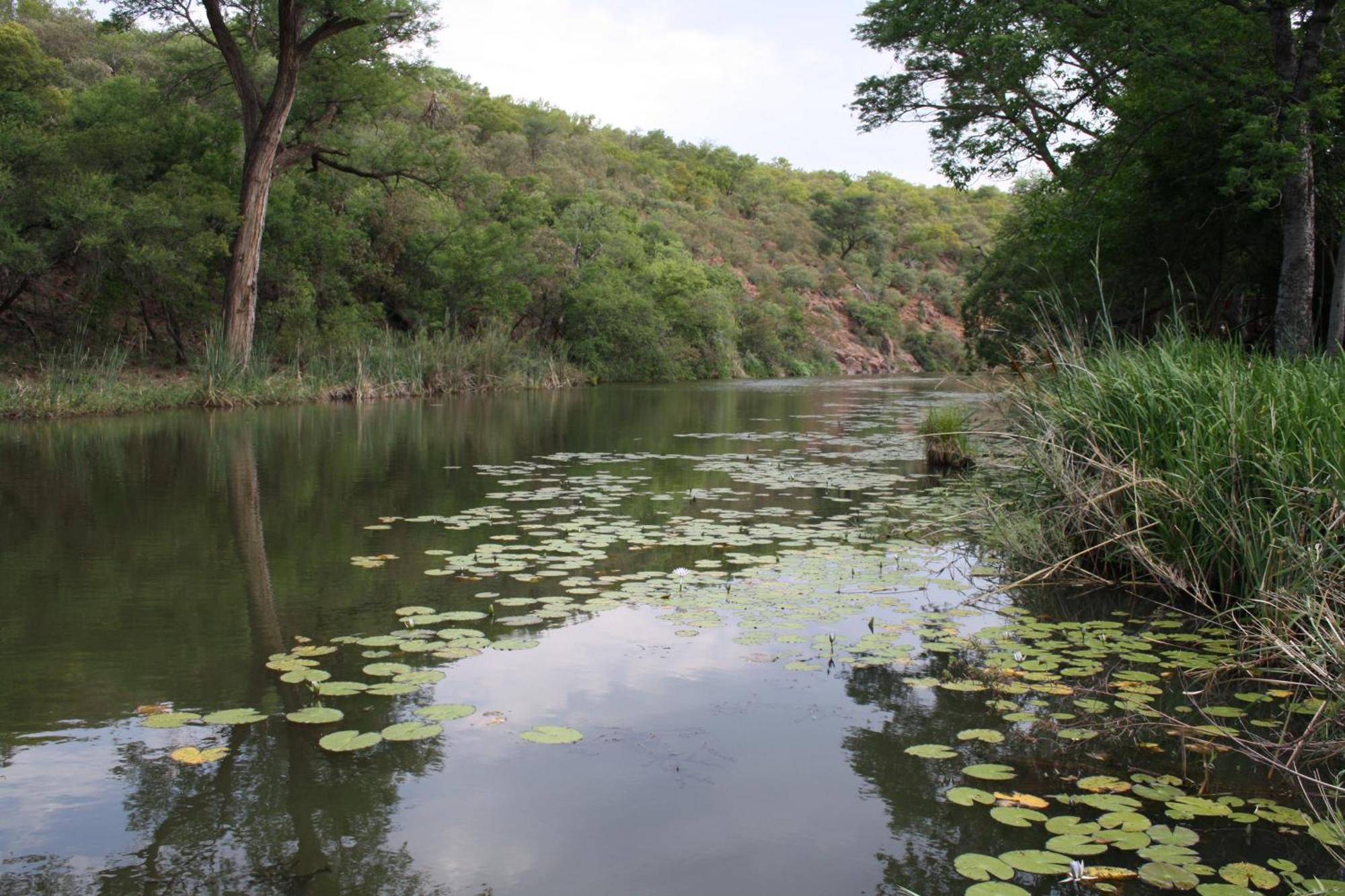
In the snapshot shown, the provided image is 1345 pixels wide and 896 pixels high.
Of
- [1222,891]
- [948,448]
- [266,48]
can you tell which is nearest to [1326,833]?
[1222,891]

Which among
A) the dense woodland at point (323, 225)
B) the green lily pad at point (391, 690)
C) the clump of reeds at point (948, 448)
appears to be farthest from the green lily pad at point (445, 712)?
the dense woodland at point (323, 225)

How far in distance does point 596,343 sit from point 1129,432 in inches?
1344

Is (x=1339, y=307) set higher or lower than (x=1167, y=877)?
higher

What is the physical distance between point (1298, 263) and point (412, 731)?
35.3 ft

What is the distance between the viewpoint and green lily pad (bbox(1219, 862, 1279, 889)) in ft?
8.46

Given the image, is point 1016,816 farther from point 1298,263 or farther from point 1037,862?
point 1298,263

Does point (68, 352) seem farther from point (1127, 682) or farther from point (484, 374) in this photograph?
point (1127, 682)

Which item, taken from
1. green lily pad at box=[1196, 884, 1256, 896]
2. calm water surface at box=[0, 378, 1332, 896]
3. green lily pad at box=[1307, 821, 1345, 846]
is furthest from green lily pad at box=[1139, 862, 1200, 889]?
green lily pad at box=[1307, 821, 1345, 846]

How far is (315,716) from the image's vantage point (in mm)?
3600

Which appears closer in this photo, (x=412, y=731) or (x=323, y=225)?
(x=412, y=731)

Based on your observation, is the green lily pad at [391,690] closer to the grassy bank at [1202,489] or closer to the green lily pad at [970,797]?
the green lily pad at [970,797]

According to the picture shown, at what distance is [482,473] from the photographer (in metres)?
10.8

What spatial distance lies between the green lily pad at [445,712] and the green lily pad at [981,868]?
6.04 feet

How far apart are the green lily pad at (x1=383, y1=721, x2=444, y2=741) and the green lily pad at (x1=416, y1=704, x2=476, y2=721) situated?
0.06 m
